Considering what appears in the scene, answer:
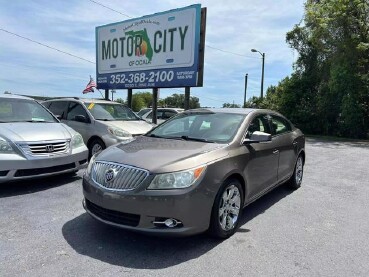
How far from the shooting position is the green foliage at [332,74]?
19.7 meters

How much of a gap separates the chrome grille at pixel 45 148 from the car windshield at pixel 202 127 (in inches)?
71.1

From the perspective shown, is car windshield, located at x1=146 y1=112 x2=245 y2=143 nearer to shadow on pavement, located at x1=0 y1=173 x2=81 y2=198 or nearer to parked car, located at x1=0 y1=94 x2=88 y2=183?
parked car, located at x1=0 y1=94 x2=88 y2=183

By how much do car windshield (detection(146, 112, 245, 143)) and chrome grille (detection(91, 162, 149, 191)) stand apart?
4.03ft

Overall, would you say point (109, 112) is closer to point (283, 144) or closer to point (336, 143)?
point (283, 144)

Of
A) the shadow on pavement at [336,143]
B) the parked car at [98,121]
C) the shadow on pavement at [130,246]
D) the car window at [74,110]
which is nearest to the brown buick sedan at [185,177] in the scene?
the shadow on pavement at [130,246]

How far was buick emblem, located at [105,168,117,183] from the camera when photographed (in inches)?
149

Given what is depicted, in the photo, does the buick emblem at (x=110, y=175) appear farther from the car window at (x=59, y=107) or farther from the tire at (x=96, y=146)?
the car window at (x=59, y=107)

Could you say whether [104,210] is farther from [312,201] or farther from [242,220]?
[312,201]

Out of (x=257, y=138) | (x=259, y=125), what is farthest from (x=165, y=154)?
(x=259, y=125)

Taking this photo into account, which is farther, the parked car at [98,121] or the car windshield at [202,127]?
the parked car at [98,121]

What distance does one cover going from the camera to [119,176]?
3.76 meters

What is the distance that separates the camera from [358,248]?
396cm

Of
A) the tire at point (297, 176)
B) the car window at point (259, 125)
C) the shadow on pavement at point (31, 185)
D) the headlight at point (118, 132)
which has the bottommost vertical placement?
the shadow on pavement at point (31, 185)

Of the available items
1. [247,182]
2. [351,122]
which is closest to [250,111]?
[247,182]
